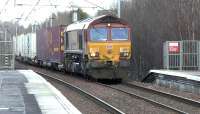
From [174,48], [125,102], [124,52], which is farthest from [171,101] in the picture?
[174,48]

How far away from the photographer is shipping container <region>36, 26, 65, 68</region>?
37562 millimetres

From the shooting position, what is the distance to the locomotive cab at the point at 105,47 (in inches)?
1104

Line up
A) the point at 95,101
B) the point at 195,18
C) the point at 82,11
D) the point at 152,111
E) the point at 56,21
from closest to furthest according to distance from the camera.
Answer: the point at 152,111
the point at 95,101
the point at 195,18
the point at 82,11
the point at 56,21

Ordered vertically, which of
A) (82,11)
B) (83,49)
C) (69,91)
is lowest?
(69,91)

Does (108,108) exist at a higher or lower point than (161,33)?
lower

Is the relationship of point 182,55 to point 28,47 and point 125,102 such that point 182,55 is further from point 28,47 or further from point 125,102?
point 28,47

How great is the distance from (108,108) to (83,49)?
12.7 m

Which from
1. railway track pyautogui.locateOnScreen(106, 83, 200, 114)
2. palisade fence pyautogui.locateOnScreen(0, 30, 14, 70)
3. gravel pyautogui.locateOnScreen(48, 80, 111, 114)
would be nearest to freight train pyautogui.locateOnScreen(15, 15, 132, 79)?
railway track pyautogui.locateOnScreen(106, 83, 200, 114)

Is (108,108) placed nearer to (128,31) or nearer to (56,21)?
(128,31)

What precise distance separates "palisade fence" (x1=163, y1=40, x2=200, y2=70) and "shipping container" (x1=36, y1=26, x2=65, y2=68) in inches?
362

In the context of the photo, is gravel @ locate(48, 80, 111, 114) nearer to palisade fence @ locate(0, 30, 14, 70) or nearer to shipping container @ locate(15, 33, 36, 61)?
palisade fence @ locate(0, 30, 14, 70)

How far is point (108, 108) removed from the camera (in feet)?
53.6

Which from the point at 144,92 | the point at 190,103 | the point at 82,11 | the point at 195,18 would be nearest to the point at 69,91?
the point at 144,92

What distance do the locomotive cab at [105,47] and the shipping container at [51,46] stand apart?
8398mm
